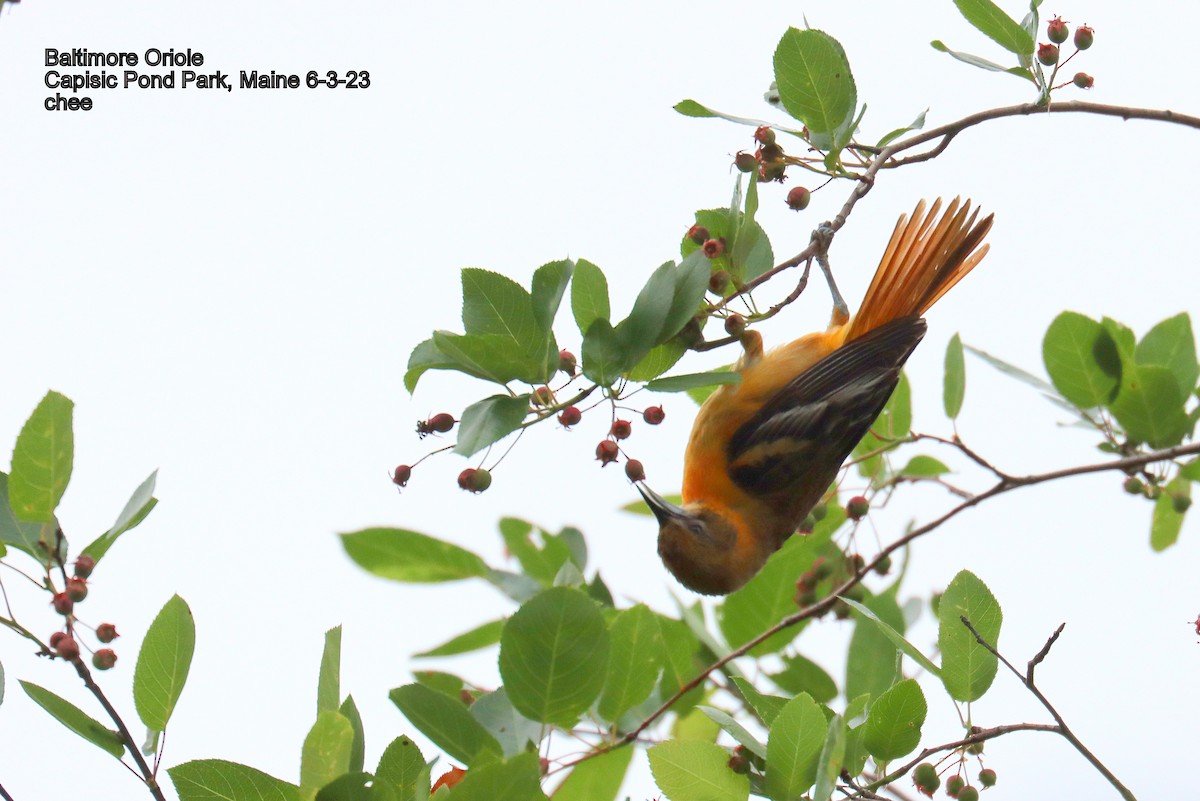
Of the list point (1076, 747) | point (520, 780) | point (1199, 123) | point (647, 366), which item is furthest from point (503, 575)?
point (1199, 123)

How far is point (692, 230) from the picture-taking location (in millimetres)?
2957

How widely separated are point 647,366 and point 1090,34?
1.69 m

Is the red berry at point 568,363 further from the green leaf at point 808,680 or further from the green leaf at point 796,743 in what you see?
the green leaf at point 808,680

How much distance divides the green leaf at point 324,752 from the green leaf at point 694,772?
1.86 ft

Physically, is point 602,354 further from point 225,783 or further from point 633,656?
point 225,783

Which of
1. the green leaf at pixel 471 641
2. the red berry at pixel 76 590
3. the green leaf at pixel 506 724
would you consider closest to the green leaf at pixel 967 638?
the green leaf at pixel 506 724

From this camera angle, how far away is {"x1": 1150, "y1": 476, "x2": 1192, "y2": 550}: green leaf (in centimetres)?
389

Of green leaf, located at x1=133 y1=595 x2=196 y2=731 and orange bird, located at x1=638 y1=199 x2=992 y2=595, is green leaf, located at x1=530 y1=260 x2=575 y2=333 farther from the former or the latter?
orange bird, located at x1=638 y1=199 x2=992 y2=595

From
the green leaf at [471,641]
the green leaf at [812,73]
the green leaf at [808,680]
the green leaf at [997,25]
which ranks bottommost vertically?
the green leaf at [808,680]

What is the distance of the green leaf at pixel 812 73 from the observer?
286 centimetres

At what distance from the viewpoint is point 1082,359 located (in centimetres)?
356

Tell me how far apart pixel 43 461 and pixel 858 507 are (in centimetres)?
246

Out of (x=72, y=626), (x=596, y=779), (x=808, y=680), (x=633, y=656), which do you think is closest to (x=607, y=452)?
(x=633, y=656)

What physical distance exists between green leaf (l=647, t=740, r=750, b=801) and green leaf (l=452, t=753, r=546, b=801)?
1.14 ft
